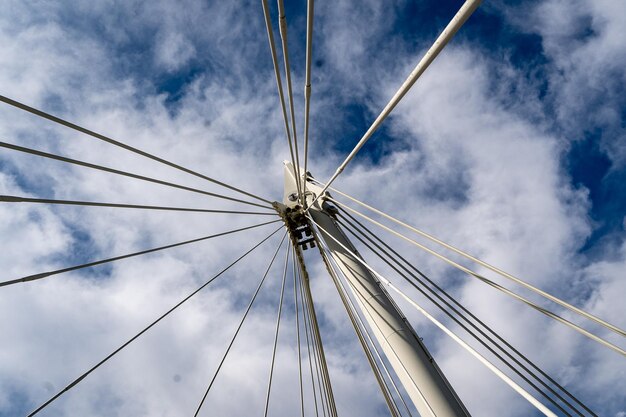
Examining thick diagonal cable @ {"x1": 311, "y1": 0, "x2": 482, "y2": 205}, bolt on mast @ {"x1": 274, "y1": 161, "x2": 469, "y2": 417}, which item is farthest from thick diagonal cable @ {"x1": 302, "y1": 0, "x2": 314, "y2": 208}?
bolt on mast @ {"x1": 274, "y1": 161, "x2": 469, "y2": 417}

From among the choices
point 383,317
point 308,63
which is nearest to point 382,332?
point 383,317

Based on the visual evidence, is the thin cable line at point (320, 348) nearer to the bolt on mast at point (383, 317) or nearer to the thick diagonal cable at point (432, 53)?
the bolt on mast at point (383, 317)

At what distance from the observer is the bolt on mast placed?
7324 millimetres

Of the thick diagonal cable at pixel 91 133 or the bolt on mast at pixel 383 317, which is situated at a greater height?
the thick diagonal cable at pixel 91 133

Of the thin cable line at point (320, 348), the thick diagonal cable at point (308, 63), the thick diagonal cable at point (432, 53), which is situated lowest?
→ the thin cable line at point (320, 348)

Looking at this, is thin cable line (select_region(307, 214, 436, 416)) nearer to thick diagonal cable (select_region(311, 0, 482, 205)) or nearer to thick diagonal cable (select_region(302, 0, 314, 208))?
thick diagonal cable (select_region(302, 0, 314, 208))

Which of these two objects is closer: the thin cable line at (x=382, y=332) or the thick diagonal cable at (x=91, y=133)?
the thick diagonal cable at (x=91, y=133)

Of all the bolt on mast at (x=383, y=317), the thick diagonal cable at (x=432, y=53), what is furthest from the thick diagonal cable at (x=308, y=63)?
the bolt on mast at (x=383, y=317)

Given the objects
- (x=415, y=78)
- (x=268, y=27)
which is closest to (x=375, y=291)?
(x=415, y=78)

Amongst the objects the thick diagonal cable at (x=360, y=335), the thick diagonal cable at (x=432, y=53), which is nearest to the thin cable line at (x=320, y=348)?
the thick diagonal cable at (x=360, y=335)

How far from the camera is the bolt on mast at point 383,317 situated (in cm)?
732

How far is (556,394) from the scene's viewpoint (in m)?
7.98

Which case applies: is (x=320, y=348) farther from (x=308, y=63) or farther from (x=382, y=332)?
(x=308, y=63)

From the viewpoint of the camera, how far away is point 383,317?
864 cm
